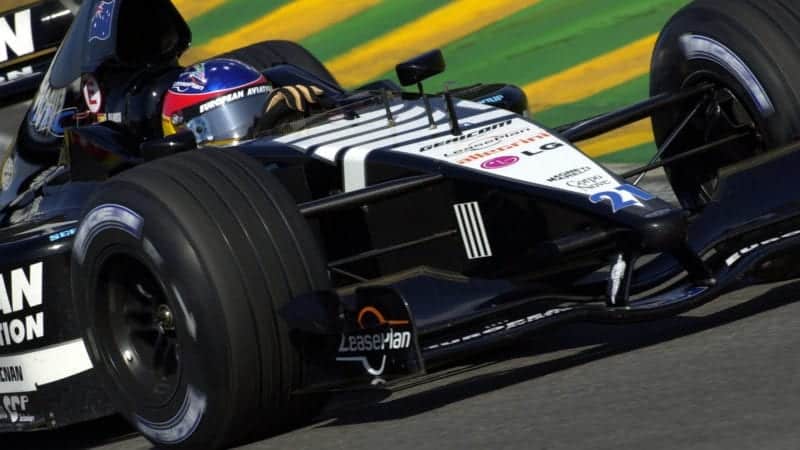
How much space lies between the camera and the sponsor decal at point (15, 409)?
5523 mm

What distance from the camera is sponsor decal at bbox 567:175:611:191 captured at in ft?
16.3

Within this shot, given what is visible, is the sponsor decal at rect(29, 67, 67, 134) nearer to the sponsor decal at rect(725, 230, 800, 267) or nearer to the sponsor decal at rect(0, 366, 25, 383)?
the sponsor decal at rect(0, 366, 25, 383)

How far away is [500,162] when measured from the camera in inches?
200

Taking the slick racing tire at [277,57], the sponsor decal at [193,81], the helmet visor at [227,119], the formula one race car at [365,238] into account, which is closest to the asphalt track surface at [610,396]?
the formula one race car at [365,238]

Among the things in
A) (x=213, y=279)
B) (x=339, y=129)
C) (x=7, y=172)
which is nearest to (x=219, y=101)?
(x=339, y=129)

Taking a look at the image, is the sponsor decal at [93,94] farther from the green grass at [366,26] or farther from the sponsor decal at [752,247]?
the green grass at [366,26]

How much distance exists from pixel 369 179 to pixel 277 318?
93 cm

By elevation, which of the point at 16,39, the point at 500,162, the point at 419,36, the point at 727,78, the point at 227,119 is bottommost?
the point at 500,162

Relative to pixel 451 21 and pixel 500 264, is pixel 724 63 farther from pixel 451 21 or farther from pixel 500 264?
pixel 451 21

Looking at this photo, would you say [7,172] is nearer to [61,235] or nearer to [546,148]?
[61,235]

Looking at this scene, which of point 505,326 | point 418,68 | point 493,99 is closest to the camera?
point 505,326

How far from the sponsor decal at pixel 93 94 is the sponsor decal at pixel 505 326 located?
8.79 ft

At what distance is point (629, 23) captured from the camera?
31.2ft

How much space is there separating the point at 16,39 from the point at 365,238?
132 inches
